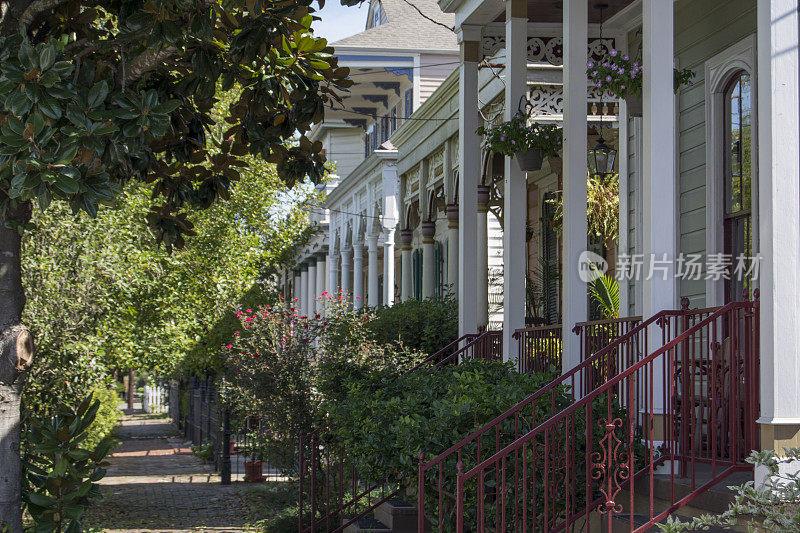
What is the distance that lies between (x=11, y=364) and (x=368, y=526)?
14.3 ft

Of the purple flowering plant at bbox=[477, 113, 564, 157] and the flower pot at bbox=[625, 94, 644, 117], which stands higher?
the flower pot at bbox=[625, 94, 644, 117]

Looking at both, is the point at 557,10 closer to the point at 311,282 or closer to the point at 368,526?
the point at 368,526

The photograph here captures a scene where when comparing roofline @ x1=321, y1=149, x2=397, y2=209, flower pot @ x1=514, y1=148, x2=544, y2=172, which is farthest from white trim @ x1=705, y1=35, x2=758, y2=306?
roofline @ x1=321, y1=149, x2=397, y2=209

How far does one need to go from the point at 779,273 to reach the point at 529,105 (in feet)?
20.7

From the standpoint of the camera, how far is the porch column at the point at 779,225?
5910 millimetres

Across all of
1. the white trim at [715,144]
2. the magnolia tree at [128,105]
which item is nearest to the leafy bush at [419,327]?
the white trim at [715,144]

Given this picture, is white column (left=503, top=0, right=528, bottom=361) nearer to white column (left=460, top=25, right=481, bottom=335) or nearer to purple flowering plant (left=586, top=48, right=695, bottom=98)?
white column (left=460, top=25, right=481, bottom=335)

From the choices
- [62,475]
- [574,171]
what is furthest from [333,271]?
[62,475]

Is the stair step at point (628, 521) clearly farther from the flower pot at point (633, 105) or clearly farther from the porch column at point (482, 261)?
the porch column at point (482, 261)

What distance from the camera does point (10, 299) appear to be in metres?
7.86

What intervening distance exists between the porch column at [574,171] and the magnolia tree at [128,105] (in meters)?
2.49

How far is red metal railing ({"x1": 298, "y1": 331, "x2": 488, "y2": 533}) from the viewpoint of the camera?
11.2m

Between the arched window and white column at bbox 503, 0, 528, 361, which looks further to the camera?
white column at bbox 503, 0, 528, 361

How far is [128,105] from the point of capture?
678cm
